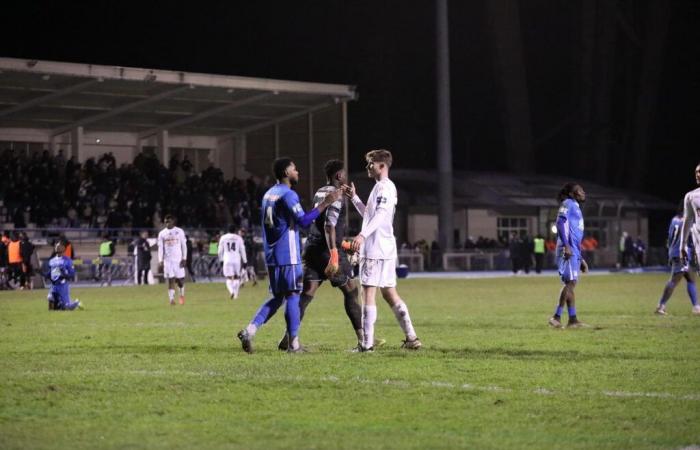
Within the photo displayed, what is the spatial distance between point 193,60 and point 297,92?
13176mm

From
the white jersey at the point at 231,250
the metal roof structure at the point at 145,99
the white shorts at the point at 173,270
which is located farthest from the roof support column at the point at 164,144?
the white shorts at the point at 173,270

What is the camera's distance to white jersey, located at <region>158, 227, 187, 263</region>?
87.6 ft

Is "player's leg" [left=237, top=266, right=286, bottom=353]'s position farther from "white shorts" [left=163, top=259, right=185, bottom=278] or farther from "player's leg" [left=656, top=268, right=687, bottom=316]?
"white shorts" [left=163, top=259, right=185, bottom=278]

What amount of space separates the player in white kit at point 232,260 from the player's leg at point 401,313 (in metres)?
15.8

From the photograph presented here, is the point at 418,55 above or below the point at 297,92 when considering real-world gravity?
above

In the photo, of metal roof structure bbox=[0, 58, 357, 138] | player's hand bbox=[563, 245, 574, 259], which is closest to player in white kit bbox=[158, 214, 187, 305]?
player's hand bbox=[563, 245, 574, 259]

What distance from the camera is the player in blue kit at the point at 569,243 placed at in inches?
656

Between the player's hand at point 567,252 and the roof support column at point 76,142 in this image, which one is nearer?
the player's hand at point 567,252

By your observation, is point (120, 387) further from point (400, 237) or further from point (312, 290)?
point (400, 237)

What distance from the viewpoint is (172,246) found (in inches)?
1054

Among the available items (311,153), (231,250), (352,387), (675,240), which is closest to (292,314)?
(352,387)

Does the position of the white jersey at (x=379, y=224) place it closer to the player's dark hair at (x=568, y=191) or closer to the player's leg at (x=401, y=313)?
the player's leg at (x=401, y=313)


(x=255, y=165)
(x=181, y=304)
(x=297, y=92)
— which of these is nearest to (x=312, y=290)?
(x=181, y=304)

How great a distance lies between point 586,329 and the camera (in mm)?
16609
